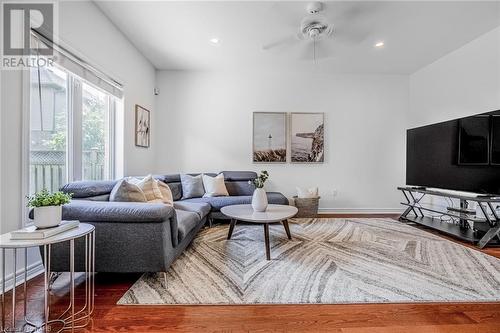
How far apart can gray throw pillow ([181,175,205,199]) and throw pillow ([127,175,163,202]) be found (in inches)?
46.3

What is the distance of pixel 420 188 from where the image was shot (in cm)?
387

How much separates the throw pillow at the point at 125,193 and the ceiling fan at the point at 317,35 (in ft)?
8.42

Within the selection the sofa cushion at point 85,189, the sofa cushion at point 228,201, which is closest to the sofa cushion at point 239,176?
the sofa cushion at point 228,201

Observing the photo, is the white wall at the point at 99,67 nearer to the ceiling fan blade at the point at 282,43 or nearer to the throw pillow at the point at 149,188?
the throw pillow at the point at 149,188

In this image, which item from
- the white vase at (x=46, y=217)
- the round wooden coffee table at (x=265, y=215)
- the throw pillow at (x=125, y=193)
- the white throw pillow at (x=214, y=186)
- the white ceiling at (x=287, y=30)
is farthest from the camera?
the white throw pillow at (x=214, y=186)

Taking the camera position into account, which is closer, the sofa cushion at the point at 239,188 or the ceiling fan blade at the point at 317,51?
the ceiling fan blade at the point at 317,51

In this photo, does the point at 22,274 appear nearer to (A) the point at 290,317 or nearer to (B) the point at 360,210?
(A) the point at 290,317

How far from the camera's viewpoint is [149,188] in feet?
8.70

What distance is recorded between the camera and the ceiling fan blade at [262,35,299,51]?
337 centimetres

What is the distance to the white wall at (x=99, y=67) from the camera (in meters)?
1.80

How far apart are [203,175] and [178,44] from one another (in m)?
2.04

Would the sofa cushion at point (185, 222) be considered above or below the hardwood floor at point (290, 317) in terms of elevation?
above

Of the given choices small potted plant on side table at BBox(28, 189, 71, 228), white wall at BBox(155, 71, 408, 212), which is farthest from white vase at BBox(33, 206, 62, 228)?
white wall at BBox(155, 71, 408, 212)

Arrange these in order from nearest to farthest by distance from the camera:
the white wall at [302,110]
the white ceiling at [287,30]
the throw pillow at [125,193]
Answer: the throw pillow at [125,193] → the white ceiling at [287,30] → the white wall at [302,110]
